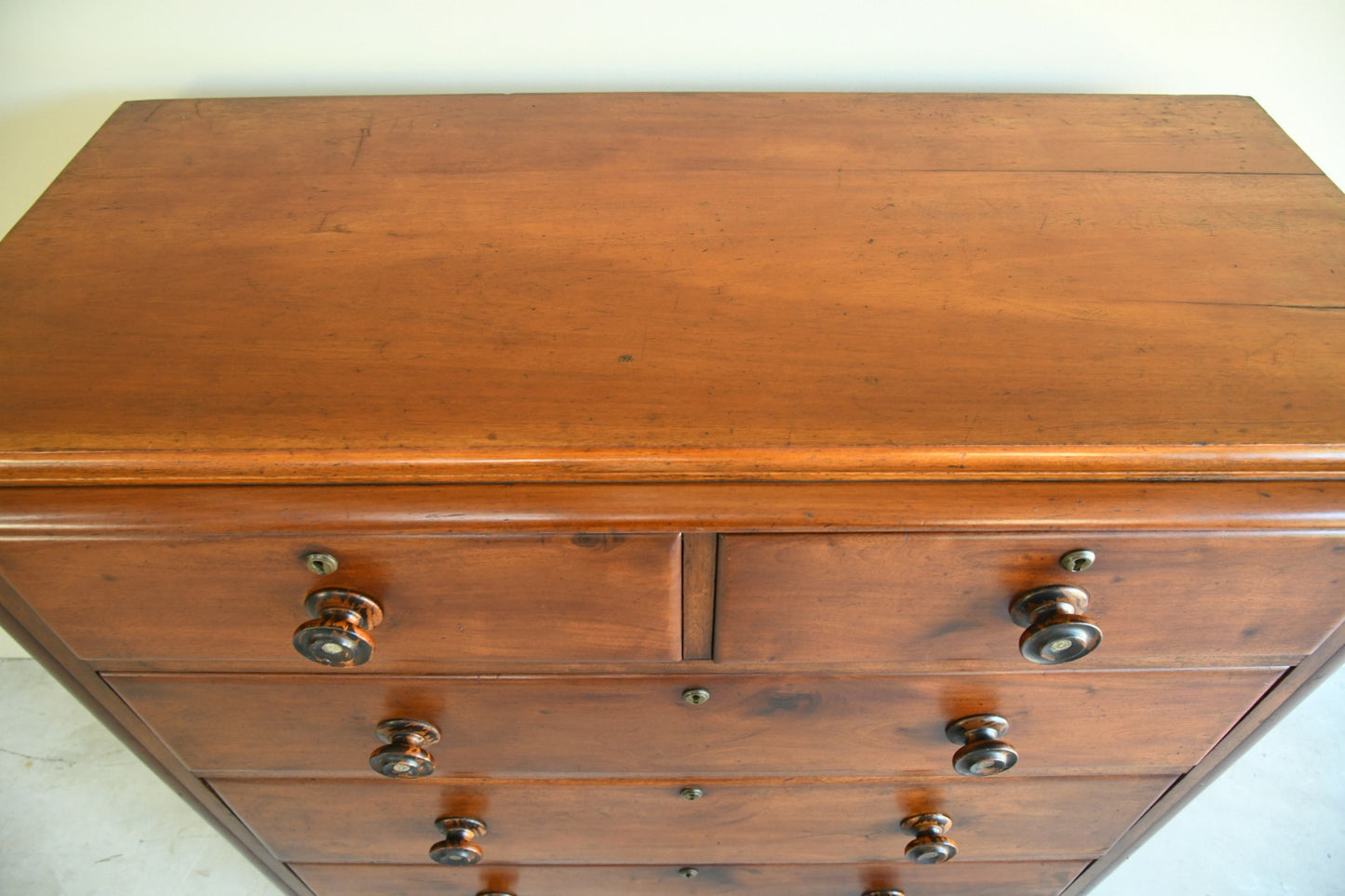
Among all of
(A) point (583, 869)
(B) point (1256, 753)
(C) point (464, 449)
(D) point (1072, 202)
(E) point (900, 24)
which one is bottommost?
(A) point (583, 869)

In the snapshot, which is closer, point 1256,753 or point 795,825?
point 795,825

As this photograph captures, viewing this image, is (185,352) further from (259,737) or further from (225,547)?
(259,737)

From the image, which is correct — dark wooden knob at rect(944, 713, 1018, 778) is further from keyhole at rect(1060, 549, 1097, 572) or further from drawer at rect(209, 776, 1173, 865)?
keyhole at rect(1060, 549, 1097, 572)

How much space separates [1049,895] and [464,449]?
38.7 inches

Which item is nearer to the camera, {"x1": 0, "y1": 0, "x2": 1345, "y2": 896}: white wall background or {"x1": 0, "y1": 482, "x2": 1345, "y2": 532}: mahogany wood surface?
{"x1": 0, "y1": 482, "x2": 1345, "y2": 532}: mahogany wood surface

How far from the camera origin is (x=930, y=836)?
2.95 ft

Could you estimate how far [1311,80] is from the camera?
3.14 feet

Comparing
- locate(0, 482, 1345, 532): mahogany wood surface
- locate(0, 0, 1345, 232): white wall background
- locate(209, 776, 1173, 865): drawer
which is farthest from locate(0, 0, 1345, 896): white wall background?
locate(209, 776, 1173, 865): drawer

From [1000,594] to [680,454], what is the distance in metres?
0.27

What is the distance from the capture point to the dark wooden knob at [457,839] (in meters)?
0.90

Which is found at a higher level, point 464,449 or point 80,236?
point 80,236

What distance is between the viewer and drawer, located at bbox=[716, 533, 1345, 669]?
1.94 ft

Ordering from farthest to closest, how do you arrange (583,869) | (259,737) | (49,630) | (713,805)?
(583,869) → (713,805) → (259,737) → (49,630)

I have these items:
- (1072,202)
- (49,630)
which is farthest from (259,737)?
(1072,202)
